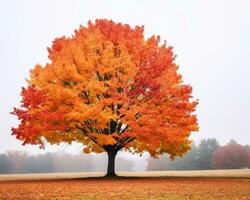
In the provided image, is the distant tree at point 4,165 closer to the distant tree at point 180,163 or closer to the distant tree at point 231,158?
the distant tree at point 180,163

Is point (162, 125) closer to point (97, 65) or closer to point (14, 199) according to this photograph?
point (97, 65)

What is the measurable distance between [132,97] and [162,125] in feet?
12.6

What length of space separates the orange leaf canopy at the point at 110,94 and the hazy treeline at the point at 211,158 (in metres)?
59.6

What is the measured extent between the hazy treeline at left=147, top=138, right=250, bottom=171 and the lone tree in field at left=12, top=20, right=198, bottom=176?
59.3 meters

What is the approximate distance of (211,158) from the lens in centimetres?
10050

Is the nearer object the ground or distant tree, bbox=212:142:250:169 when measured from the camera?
the ground

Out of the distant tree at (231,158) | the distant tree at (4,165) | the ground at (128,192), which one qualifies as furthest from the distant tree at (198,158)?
the ground at (128,192)


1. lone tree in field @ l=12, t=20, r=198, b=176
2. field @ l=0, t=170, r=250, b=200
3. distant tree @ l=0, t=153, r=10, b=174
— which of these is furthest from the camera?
distant tree @ l=0, t=153, r=10, b=174

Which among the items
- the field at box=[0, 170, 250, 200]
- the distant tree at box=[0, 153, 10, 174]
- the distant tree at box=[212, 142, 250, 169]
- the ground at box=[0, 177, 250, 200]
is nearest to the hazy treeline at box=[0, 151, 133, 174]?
the distant tree at box=[0, 153, 10, 174]

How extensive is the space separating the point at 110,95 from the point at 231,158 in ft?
231

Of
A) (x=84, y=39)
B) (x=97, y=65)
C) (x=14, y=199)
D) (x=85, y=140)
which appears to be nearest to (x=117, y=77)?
(x=97, y=65)

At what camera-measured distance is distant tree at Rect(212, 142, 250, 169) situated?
96.1m

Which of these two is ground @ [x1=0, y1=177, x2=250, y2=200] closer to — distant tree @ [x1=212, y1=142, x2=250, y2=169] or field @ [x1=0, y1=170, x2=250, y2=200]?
field @ [x1=0, y1=170, x2=250, y2=200]

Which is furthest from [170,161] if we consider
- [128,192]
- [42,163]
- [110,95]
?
[128,192]
